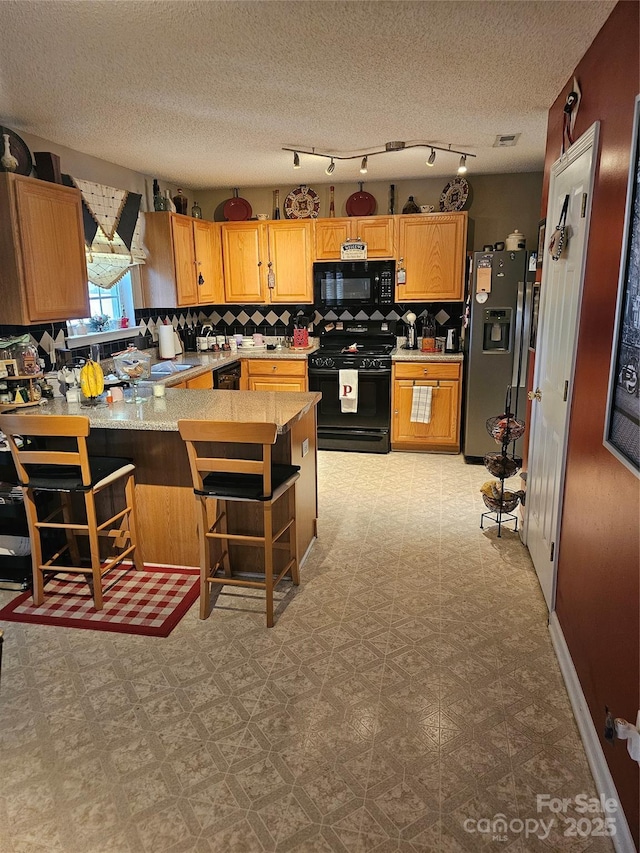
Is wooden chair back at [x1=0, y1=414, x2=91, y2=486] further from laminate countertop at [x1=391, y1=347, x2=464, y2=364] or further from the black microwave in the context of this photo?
→ the black microwave

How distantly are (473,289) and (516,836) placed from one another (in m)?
3.89

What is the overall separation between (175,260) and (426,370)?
242 centimetres

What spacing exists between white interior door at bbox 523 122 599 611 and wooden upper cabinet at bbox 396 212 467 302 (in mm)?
2193

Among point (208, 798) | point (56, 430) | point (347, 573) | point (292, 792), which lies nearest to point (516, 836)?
point (292, 792)

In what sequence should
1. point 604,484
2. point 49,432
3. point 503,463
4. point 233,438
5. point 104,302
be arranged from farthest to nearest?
point 104,302 < point 503,463 < point 49,432 < point 233,438 < point 604,484

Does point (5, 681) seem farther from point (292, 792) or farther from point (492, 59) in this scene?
point (492, 59)

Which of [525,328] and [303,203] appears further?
[303,203]

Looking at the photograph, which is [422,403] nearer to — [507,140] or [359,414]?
[359,414]

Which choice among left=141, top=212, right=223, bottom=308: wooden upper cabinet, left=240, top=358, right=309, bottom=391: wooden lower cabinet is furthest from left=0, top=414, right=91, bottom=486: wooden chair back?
left=240, top=358, right=309, bottom=391: wooden lower cabinet

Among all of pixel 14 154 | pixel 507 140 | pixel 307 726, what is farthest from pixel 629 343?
pixel 14 154

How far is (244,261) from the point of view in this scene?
18.5 ft

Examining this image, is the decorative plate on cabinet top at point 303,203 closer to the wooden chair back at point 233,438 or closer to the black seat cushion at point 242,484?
the black seat cushion at point 242,484

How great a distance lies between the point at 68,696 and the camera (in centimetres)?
220

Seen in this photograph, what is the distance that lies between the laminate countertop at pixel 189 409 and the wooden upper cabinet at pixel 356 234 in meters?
2.54
